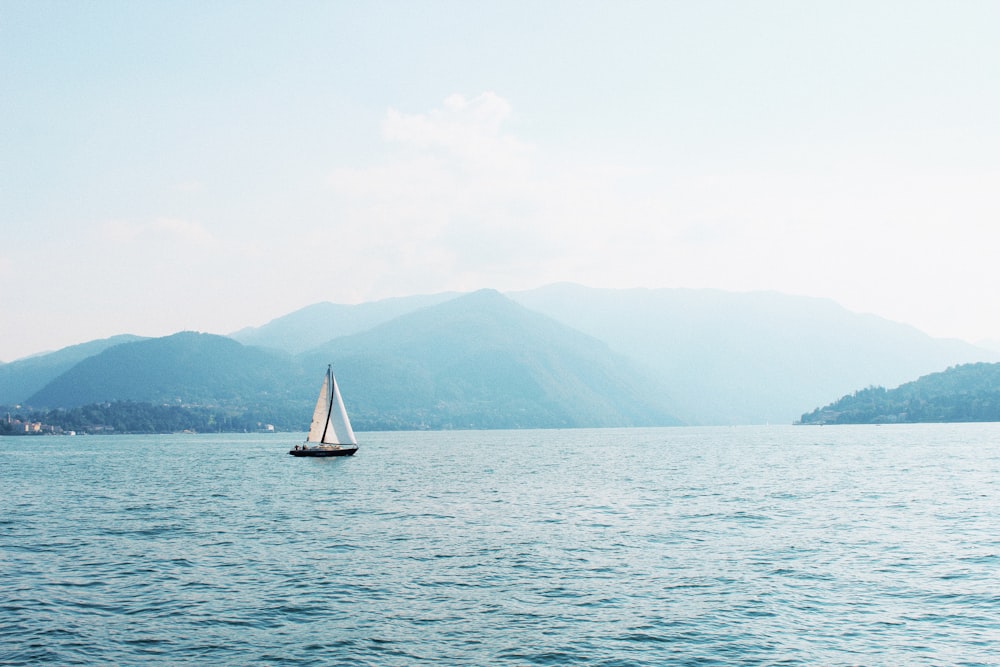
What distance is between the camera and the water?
89.8 feet

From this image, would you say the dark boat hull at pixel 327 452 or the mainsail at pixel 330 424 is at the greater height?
the mainsail at pixel 330 424

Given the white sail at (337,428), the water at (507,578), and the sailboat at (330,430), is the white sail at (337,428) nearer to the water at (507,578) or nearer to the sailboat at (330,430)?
the sailboat at (330,430)

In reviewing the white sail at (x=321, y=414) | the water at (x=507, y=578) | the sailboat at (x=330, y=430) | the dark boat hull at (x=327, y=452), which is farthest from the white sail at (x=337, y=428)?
the water at (x=507, y=578)

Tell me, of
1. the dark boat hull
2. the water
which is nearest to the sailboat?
the dark boat hull

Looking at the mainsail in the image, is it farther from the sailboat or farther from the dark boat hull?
the dark boat hull

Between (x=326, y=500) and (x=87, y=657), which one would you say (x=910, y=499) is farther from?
(x=87, y=657)

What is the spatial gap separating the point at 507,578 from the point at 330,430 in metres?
120

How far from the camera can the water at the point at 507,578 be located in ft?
89.8

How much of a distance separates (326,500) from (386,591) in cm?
4228

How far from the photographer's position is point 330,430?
15300 centimetres

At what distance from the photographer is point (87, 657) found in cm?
2662

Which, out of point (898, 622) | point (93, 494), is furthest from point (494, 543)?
point (93, 494)

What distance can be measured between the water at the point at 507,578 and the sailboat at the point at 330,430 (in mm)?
68966

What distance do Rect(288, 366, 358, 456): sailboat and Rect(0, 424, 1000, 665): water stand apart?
68966 mm
